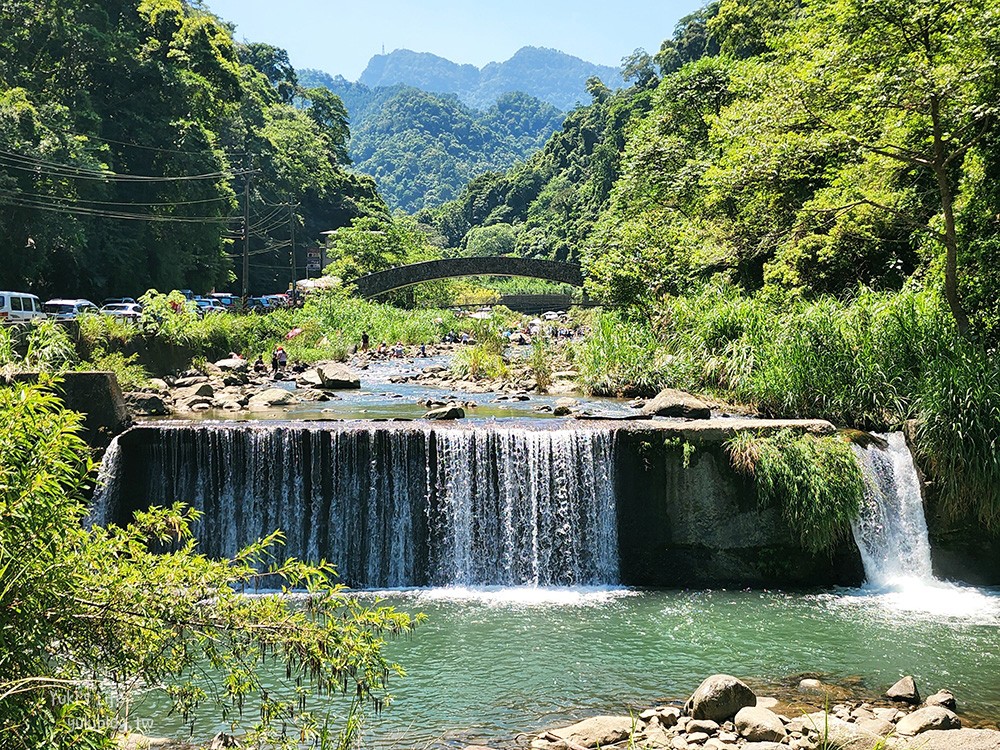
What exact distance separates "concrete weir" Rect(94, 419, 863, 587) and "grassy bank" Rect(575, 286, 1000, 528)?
164cm

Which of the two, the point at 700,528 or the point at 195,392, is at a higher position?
the point at 195,392

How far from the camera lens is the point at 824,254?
19453mm

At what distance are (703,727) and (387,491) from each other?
6.93 metres

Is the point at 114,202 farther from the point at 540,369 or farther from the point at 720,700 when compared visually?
the point at 720,700

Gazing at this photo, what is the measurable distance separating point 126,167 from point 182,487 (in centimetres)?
3033

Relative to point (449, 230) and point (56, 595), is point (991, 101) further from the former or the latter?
point (449, 230)

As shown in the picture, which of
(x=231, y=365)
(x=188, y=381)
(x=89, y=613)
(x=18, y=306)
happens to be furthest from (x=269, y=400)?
(x=89, y=613)

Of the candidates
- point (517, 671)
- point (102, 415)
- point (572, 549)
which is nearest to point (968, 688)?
point (517, 671)

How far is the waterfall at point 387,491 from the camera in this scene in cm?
1380

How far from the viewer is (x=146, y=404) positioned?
62.0ft

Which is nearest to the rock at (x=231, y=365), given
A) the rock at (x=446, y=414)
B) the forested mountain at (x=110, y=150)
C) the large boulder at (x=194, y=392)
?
the large boulder at (x=194, y=392)

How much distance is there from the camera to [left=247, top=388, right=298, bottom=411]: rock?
20.8 metres

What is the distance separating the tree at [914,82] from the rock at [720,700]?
28.7 ft

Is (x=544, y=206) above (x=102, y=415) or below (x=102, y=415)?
above
